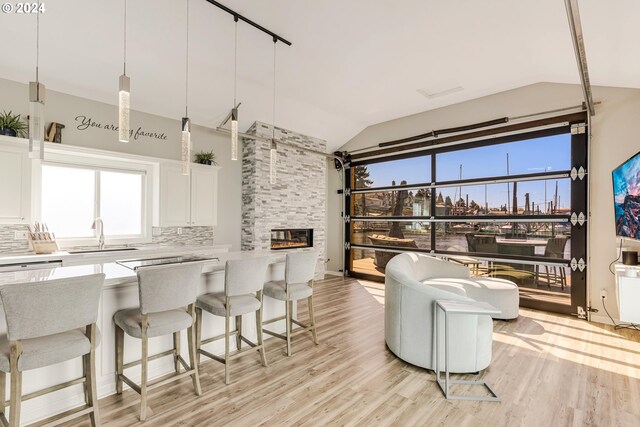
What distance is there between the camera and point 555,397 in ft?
8.14

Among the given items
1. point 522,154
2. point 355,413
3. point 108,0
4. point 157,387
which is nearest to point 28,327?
point 157,387

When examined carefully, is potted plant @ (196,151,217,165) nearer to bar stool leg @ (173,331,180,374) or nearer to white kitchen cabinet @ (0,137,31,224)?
white kitchen cabinet @ (0,137,31,224)

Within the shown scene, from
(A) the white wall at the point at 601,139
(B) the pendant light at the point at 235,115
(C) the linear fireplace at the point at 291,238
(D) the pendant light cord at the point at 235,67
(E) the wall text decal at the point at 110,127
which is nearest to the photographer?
(B) the pendant light at the point at 235,115

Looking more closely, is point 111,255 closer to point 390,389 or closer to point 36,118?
point 36,118

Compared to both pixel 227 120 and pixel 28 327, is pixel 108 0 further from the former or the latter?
pixel 28 327

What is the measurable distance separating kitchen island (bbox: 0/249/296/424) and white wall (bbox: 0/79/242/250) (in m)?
2.61

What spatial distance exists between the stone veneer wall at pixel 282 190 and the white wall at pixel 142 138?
0.27 m

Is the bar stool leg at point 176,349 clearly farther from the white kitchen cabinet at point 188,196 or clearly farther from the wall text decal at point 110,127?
the wall text decal at point 110,127

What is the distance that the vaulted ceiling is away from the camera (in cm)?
313

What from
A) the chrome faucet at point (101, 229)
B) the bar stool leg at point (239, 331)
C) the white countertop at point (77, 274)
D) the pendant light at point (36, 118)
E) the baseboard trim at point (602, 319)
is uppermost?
the pendant light at point (36, 118)

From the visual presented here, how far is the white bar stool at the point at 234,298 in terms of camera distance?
273cm

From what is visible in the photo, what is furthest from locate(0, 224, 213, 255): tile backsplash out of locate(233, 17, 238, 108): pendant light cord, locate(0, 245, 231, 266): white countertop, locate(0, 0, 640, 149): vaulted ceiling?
locate(233, 17, 238, 108): pendant light cord

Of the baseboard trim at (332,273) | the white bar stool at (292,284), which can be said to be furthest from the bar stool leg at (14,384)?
the baseboard trim at (332,273)

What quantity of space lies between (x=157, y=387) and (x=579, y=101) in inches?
243
